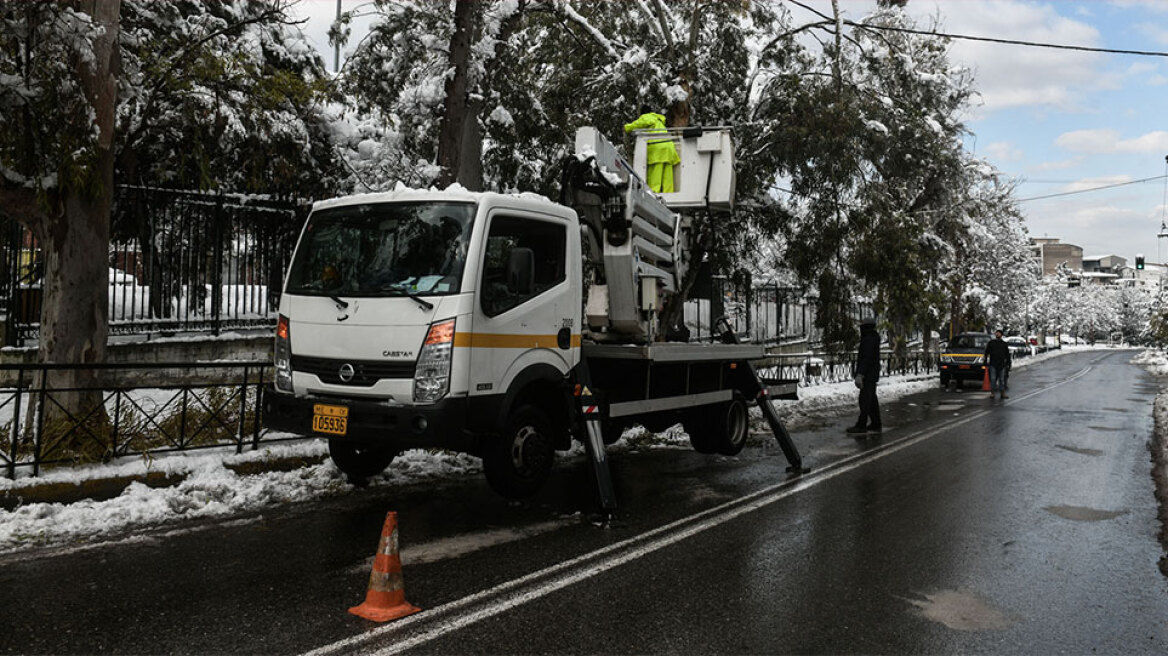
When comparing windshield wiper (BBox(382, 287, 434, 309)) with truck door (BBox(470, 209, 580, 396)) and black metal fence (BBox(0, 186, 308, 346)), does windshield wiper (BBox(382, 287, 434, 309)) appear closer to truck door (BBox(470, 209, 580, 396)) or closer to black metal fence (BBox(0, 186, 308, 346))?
truck door (BBox(470, 209, 580, 396))

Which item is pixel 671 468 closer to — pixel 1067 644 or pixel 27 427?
pixel 1067 644

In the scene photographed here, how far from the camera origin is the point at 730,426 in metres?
10.0

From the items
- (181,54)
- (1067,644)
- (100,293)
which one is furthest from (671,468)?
(181,54)

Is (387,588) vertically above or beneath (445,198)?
beneath

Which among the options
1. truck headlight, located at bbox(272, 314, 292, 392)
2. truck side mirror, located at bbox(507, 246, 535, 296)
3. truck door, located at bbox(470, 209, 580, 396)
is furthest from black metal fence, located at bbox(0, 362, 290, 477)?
truck side mirror, located at bbox(507, 246, 535, 296)

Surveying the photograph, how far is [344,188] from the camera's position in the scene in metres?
13.0

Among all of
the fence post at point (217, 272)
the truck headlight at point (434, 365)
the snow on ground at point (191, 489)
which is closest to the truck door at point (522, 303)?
the truck headlight at point (434, 365)

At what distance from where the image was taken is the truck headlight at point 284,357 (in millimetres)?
6473

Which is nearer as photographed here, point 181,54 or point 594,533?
point 594,533

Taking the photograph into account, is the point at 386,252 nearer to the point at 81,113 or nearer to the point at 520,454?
the point at 520,454

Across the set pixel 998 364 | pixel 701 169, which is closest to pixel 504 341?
pixel 701 169

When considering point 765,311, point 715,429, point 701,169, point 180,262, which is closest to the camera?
point 715,429

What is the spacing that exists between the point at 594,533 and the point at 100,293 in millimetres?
5997

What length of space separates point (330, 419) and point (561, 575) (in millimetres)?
2311
